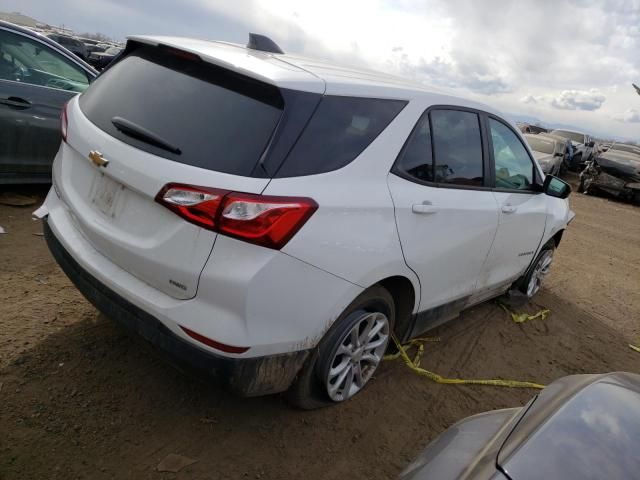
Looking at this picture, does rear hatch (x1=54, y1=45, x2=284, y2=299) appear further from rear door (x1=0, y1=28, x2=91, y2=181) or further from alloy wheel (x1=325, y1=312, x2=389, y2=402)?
rear door (x1=0, y1=28, x2=91, y2=181)

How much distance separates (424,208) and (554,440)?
1433mm

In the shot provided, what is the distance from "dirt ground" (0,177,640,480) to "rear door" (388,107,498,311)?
67cm

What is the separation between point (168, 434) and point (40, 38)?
449cm

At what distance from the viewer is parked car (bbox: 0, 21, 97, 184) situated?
4.73 meters

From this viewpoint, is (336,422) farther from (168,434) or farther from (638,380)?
(638,380)

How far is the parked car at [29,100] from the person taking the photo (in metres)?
4.73

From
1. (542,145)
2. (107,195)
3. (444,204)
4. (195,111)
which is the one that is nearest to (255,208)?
(195,111)

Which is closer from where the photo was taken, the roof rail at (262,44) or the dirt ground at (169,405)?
the dirt ground at (169,405)

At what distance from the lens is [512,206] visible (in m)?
3.77

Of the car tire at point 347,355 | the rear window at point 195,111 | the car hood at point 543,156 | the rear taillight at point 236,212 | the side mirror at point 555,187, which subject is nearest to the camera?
the rear taillight at point 236,212

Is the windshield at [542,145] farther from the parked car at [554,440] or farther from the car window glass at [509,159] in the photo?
the parked car at [554,440]

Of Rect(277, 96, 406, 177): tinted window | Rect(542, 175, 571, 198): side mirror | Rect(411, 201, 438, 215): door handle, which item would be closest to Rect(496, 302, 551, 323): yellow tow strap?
Rect(542, 175, 571, 198): side mirror

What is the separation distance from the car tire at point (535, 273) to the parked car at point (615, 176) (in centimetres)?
1160

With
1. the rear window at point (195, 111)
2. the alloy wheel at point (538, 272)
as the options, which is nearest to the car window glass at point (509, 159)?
the alloy wheel at point (538, 272)
